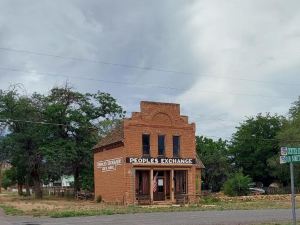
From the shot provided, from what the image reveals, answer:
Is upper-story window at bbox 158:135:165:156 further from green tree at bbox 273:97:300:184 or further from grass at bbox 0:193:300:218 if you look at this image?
green tree at bbox 273:97:300:184

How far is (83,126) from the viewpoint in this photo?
6134 centimetres

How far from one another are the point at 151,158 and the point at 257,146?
43.7 meters

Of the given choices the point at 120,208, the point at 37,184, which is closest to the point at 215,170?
the point at 37,184

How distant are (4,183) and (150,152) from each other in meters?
102

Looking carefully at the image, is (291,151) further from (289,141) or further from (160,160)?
(289,141)

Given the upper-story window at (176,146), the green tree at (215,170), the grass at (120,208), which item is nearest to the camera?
the grass at (120,208)

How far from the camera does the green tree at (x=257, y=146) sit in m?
84.1

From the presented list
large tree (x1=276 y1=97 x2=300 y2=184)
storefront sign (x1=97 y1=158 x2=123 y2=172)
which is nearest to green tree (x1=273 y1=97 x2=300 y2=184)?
→ large tree (x1=276 y1=97 x2=300 y2=184)

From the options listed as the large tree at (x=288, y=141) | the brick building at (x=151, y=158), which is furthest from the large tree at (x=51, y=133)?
the large tree at (x=288, y=141)

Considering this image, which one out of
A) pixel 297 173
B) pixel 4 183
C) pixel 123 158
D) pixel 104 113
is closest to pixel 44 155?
pixel 104 113

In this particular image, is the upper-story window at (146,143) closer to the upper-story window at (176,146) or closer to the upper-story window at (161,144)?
the upper-story window at (161,144)

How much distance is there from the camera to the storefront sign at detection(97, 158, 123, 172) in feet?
152

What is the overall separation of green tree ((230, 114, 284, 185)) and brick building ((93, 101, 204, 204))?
36427 mm

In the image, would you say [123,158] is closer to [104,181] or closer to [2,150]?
[104,181]
